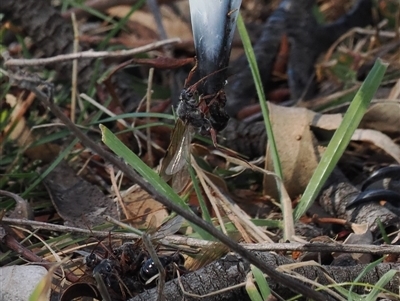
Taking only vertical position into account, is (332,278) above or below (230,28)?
below


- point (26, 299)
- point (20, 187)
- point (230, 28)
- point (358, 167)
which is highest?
point (230, 28)

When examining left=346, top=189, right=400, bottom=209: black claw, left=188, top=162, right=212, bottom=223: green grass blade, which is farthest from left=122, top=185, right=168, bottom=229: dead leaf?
left=346, top=189, right=400, bottom=209: black claw

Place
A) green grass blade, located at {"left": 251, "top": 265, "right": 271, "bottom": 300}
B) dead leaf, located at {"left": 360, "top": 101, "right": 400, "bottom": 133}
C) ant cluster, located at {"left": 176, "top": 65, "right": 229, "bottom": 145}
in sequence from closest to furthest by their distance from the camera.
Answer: green grass blade, located at {"left": 251, "top": 265, "right": 271, "bottom": 300}
ant cluster, located at {"left": 176, "top": 65, "right": 229, "bottom": 145}
dead leaf, located at {"left": 360, "top": 101, "right": 400, "bottom": 133}

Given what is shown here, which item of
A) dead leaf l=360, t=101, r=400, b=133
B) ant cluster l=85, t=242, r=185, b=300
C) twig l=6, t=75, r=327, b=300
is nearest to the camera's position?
twig l=6, t=75, r=327, b=300

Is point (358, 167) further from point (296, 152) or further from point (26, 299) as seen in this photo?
point (26, 299)

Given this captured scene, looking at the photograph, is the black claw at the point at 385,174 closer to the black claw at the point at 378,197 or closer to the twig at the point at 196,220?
the black claw at the point at 378,197

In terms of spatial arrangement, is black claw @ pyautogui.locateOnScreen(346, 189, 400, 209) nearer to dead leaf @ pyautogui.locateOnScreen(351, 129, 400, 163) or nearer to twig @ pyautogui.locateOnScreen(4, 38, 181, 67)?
dead leaf @ pyautogui.locateOnScreen(351, 129, 400, 163)

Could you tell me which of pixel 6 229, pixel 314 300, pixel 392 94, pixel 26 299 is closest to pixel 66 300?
pixel 26 299

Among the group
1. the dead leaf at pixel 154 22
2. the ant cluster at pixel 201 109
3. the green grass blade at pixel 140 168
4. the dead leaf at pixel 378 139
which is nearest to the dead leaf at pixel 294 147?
the dead leaf at pixel 378 139

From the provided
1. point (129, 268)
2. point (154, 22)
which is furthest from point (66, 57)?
point (154, 22)
